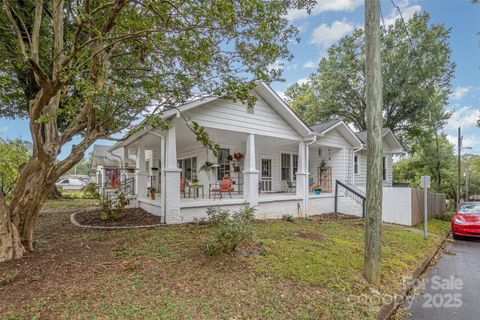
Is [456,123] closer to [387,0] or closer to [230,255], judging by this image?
[387,0]

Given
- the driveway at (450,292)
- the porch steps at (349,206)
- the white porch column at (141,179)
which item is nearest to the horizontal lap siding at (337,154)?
the porch steps at (349,206)

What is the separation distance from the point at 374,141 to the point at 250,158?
227 inches

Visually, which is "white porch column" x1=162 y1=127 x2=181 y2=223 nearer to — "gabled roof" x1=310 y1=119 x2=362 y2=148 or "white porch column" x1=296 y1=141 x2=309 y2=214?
"white porch column" x1=296 y1=141 x2=309 y2=214

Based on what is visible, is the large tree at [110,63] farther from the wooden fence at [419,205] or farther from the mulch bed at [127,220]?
the wooden fence at [419,205]

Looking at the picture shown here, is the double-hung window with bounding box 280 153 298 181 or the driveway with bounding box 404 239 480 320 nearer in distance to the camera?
the driveway with bounding box 404 239 480 320

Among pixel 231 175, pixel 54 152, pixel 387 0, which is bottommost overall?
pixel 231 175

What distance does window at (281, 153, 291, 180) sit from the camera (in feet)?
50.2

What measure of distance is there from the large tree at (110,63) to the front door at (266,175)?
7.50m

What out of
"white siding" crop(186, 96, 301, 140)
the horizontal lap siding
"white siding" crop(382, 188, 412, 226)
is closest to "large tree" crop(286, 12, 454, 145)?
the horizontal lap siding

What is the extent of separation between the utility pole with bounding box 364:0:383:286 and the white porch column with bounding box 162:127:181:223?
18.0ft

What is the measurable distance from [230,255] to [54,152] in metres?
4.16

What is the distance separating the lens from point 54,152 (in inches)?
202

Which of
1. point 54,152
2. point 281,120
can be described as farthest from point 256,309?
point 281,120

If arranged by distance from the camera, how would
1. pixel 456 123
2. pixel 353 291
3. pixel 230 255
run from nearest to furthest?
pixel 353 291 → pixel 230 255 → pixel 456 123
